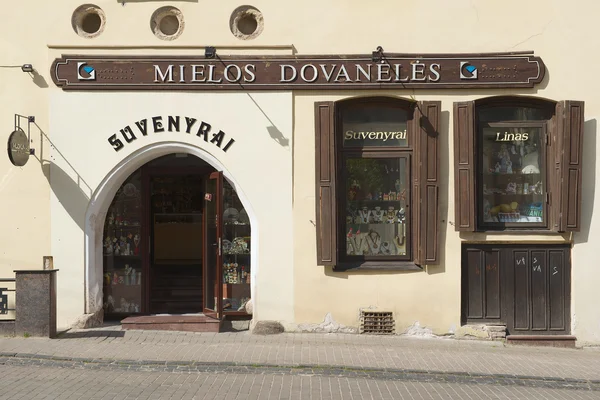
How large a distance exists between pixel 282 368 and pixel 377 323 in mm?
2390

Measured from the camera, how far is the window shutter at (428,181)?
10.7m

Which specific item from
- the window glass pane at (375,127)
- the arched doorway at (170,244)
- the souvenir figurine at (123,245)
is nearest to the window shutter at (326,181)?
the window glass pane at (375,127)

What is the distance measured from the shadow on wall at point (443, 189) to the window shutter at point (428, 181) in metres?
0.11

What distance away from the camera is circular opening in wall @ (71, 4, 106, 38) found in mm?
10852

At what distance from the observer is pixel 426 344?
34.2 feet

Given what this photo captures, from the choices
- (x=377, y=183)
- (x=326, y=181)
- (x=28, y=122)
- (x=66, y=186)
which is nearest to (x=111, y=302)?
(x=66, y=186)

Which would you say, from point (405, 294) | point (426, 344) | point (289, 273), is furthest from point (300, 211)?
point (426, 344)

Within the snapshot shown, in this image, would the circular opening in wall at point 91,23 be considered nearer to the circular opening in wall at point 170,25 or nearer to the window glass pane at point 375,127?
the circular opening in wall at point 170,25

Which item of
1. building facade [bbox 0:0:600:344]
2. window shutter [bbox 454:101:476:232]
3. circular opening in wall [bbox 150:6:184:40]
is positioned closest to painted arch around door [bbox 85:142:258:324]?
building facade [bbox 0:0:600:344]

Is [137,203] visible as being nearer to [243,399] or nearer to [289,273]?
[289,273]

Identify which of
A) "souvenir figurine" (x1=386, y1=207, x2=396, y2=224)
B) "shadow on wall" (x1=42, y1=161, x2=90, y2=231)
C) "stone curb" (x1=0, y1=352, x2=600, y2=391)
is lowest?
"stone curb" (x1=0, y1=352, x2=600, y2=391)

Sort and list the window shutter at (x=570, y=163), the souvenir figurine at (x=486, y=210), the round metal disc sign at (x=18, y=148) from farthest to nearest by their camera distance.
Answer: the souvenir figurine at (x=486, y=210), the window shutter at (x=570, y=163), the round metal disc sign at (x=18, y=148)

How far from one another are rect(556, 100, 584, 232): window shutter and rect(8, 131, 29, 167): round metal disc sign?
26.5 feet

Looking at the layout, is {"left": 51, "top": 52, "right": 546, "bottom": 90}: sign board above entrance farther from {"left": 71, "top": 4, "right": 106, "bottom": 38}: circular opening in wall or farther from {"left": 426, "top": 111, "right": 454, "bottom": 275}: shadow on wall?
{"left": 426, "top": 111, "right": 454, "bottom": 275}: shadow on wall
